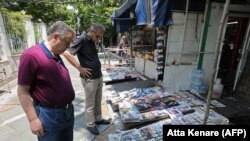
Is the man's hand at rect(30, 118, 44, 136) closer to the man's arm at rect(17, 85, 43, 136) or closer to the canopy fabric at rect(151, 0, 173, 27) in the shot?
the man's arm at rect(17, 85, 43, 136)

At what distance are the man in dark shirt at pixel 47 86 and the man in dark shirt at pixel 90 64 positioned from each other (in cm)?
105

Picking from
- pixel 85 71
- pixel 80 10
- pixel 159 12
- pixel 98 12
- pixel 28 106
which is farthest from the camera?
pixel 80 10

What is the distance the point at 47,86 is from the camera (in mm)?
1754

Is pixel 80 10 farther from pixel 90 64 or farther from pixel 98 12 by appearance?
pixel 90 64

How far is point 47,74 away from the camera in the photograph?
171 centimetres

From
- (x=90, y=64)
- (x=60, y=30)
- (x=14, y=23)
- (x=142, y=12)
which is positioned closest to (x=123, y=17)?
(x=142, y=12)

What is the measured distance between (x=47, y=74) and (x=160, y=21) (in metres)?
3.30

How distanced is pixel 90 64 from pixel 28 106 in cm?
150

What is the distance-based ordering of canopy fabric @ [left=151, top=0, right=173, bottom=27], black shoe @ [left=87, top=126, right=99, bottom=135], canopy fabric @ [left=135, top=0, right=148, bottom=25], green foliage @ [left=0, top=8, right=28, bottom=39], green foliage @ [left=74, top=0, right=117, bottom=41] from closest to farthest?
1. black shoe @ [left=87, top=126, right=99, bottom=135]
2. canopy fabric @ [left=151, top=0, right=173, bottom=27]
3. canopy fabric @ [left=135, top=0, right=148, bottom=25]
4. green foliage @ [left=0, top=8, right=28, bottom=39]
5. green foliage @ [left=74, top=0, right=117, bottom=41]

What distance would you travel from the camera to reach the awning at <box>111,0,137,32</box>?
6.32m

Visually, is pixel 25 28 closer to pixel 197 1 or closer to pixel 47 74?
pixel 197 1

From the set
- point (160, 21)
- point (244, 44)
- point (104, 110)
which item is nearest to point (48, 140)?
point (104, 110)

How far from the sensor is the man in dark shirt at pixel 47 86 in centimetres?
164

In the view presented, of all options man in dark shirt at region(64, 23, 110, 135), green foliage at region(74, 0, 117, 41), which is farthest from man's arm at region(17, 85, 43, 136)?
green foliage at region(74, 0, 117, 41)
